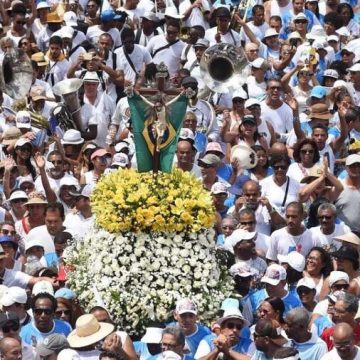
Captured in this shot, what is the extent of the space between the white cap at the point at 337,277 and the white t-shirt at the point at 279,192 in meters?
2.77

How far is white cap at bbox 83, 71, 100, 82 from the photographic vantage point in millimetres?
23969

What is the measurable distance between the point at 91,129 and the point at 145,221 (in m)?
6.41

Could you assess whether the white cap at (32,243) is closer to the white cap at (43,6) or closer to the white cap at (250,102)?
the white cap at (250,102)

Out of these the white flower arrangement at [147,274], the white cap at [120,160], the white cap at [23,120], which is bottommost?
the white cap at [23,120]

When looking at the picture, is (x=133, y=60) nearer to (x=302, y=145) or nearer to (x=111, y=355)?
(x=302, y=145)

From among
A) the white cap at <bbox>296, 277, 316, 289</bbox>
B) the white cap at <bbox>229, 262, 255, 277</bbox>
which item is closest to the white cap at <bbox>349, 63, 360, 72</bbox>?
the white cap at <bbox>296, 277, 316, 289</bbox>

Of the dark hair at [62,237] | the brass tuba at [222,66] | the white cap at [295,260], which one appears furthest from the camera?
the brass tuba at [222,66]

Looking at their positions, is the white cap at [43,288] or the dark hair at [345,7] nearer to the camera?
the white cap at [43,288]

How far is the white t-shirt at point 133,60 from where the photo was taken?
988 inches

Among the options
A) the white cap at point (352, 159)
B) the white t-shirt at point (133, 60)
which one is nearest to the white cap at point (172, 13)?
the white t-shirt at point (133, 60)

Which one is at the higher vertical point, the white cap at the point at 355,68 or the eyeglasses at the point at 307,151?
the eyeglasses at the point at 307,151

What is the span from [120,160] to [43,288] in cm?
392

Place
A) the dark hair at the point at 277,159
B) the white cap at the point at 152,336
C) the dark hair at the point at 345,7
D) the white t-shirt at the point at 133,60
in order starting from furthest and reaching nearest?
1. the dark hair at the point at 345,7
2. the white t-shirt at the point at 133,60
3. the dark hair at the point at 277,159
4. the white cap at the point at 152,336

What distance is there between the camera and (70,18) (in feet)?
87.4
